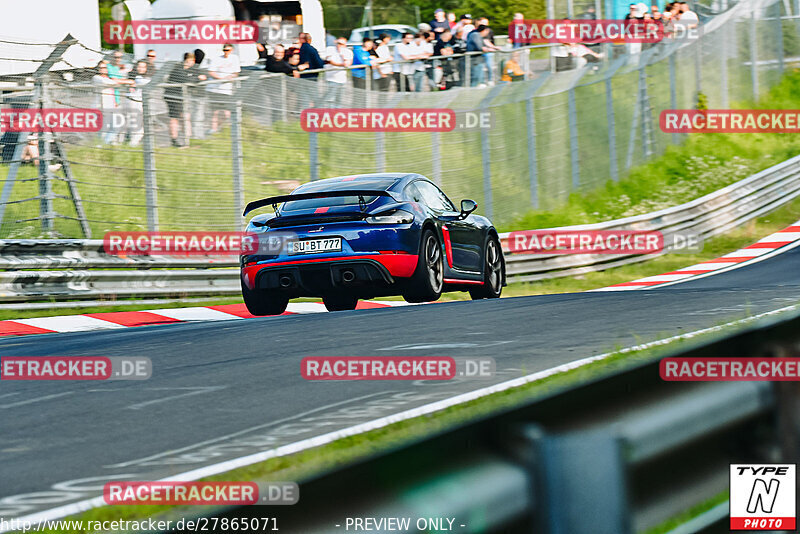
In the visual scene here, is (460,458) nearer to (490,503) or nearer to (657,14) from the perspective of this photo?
(490,503)

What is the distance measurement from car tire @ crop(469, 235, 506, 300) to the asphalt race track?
9.71ft

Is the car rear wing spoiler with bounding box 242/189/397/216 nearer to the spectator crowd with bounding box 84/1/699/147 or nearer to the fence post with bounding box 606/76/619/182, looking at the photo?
the spectator crowd with bounding box 84/1/699/147

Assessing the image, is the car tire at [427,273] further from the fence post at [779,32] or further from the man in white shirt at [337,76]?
the fence post at [779,32]

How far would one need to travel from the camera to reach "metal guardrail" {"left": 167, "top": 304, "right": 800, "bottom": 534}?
1894mm

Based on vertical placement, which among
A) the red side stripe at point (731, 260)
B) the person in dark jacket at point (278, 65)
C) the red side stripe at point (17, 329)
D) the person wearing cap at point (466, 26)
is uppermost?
the person wearing cap at point (466, 26)

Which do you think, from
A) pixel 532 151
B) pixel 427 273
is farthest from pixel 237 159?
pixel 532 151

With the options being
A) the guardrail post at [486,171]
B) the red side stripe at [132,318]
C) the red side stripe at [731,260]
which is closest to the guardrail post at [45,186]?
the red side stripe at [132,318]

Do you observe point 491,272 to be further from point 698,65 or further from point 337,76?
point 698,65

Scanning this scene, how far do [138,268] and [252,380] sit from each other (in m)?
8.07

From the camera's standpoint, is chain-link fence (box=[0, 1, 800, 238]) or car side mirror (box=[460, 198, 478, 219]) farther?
chain-link fence (box=[0, 1, 800, 238])

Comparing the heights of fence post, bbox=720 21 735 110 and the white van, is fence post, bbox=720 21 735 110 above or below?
below

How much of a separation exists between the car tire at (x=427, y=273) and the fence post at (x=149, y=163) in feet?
13.4

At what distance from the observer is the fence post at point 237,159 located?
14.3 meters

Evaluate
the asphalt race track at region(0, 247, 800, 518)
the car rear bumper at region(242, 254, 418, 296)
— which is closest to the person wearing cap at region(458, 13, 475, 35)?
the car rear bumper at region(242, 254, 418, 296)
